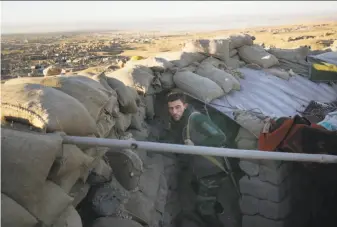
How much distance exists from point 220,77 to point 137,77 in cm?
127

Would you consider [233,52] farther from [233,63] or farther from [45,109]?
[45,109]

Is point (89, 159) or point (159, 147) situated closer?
point (159, 147)

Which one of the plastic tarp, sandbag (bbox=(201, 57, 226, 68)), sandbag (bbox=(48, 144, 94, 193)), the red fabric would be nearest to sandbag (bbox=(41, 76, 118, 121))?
sandbag (bbox=(48, 144, 94, 193))

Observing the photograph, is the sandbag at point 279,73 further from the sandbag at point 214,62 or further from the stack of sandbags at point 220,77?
the stack of sandbags at point 220,77

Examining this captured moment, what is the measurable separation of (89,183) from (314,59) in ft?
17.0

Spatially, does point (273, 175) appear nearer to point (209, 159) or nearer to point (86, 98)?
point (209, 159)

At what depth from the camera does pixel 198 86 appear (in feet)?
14.1

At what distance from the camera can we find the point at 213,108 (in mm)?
4273

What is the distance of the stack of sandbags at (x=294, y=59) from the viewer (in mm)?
6455

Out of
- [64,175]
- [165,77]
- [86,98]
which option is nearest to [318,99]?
[165,77]

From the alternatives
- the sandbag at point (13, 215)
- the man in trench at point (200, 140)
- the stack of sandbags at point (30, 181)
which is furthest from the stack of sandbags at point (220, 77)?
the sandbag at point (13, 215)

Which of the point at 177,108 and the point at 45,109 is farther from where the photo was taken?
the point at 177,108

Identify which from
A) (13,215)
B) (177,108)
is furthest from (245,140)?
(13,215)

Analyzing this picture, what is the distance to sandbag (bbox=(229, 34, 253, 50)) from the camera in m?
6.23
